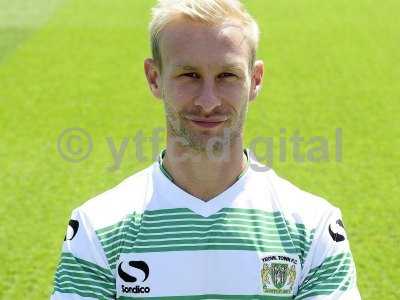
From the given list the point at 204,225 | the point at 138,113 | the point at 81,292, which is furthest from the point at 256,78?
the point at 138,113

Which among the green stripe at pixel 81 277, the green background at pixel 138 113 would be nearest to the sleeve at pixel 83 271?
the green stripe at pixel 81 277

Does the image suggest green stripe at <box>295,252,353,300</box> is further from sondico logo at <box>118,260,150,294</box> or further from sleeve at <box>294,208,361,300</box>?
sondico logo at <box>118,260,150,294</box>

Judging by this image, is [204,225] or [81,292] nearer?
[81,292]

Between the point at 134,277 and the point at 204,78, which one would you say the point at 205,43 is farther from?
the point at 134,277

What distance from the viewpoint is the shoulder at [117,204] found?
192 cm

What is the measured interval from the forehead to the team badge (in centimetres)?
59

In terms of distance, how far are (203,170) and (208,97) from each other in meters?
0.26

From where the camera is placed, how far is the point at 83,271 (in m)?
1.84

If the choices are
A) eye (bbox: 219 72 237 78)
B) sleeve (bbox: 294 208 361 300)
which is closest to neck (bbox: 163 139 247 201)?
eye (bbox: 219 72 237 78)

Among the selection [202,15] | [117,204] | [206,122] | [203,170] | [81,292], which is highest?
[202,15]

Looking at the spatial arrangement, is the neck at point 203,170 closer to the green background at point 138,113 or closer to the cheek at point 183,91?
the cheek at point 183,91

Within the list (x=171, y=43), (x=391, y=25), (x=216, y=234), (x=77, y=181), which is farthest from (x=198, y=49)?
(x=391, y=25)

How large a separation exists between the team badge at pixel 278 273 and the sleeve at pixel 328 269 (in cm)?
4

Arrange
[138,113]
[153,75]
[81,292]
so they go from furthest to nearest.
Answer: [138,113] → [153,75] → [81,292]
